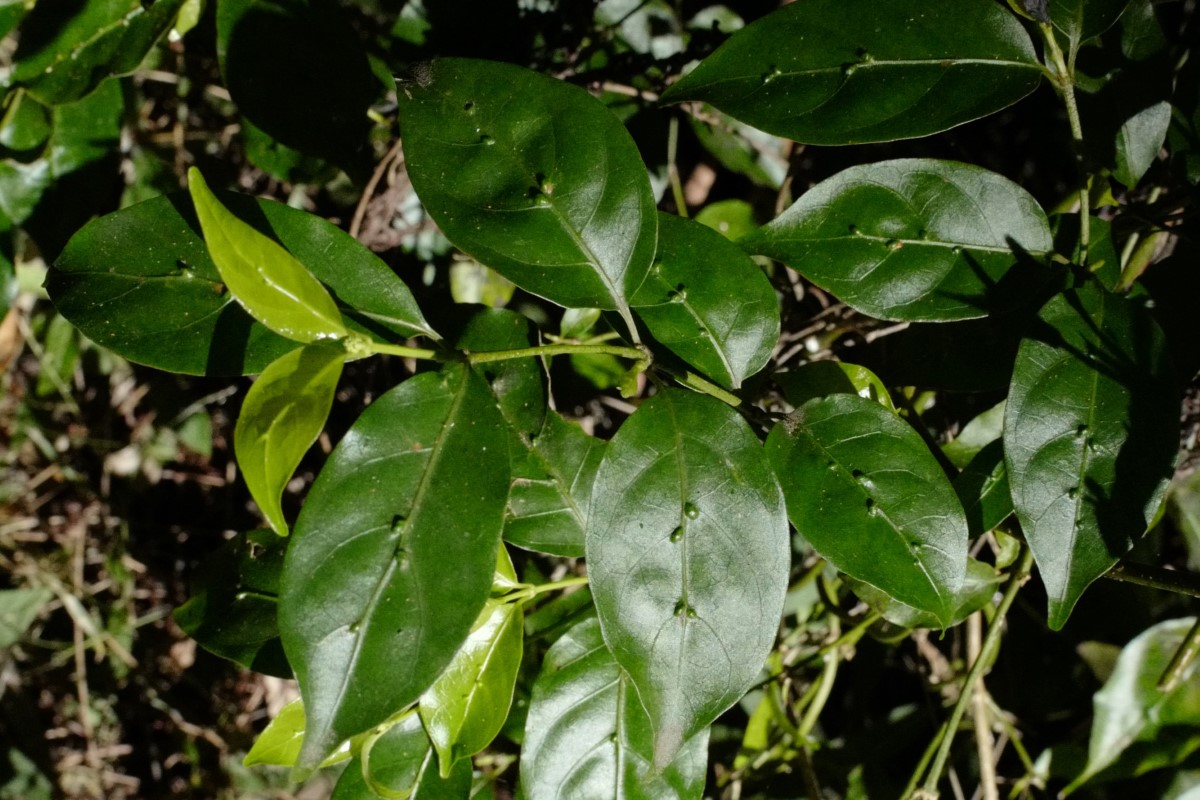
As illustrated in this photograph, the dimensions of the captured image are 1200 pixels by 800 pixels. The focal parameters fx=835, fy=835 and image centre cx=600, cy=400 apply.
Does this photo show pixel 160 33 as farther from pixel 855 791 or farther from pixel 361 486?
pixel 855 791

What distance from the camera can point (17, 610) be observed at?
2127mm

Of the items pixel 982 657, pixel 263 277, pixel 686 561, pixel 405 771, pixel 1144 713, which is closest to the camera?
pixel 263 277

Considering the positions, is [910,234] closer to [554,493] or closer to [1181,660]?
[554,493]

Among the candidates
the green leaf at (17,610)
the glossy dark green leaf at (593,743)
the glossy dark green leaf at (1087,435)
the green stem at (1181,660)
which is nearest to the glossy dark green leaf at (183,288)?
the glossy dark green leaf at (593,743)

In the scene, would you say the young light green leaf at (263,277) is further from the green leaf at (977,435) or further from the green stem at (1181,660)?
the green stem at (1181,660)

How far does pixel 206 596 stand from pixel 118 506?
1.26m

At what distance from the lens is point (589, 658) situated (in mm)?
1069

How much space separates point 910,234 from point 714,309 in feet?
0.77

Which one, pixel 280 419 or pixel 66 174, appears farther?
pixel 66 174

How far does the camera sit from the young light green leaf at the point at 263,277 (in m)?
0.67

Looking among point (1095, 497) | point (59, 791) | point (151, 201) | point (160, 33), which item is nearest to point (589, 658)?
point (1095, 497)

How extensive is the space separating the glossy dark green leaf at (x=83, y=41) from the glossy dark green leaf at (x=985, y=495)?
1.27 metres

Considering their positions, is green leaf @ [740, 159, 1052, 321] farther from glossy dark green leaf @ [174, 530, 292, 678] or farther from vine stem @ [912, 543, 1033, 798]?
glossy dark green leaf @ [174, 530, 292, 678]

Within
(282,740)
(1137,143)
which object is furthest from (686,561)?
(1137,143)
